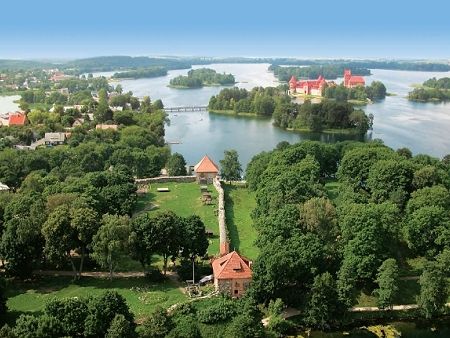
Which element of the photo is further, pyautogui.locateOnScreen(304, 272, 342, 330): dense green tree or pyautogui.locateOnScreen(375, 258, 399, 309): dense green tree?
pyautogui.locateOnScreen(375, 258, 399, 309): dense green tree

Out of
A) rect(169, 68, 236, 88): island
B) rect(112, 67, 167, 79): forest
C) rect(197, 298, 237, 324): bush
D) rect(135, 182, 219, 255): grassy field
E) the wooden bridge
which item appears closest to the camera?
rect(197, 298, 237, 324): bush

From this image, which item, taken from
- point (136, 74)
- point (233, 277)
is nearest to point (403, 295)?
point (233, 277)

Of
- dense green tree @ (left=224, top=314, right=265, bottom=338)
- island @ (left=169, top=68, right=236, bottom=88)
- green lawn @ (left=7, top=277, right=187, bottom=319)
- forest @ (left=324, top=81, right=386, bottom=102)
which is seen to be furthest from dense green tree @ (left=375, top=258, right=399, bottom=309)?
island @ (left=169, top=68, right=236, bottom=88)

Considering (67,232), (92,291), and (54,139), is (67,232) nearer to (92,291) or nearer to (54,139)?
(92,291)

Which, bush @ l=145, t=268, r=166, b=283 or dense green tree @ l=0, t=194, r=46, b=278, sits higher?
dense green tree @ l=0, t=194, r=46, b=278

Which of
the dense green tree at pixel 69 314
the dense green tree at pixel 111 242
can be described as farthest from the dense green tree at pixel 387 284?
the dense green tree at pixel 69 314

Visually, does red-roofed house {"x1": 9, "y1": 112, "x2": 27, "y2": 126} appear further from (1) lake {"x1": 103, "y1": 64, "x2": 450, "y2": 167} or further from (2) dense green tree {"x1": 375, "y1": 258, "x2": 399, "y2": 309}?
(2) dense green tree {"x1": 375, "y1": 258, "x2": 399, "y2": 309}

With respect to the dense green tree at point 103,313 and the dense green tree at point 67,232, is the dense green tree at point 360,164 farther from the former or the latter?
the dense green tree at point 103,313

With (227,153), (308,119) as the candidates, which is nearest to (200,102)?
(308,119)
